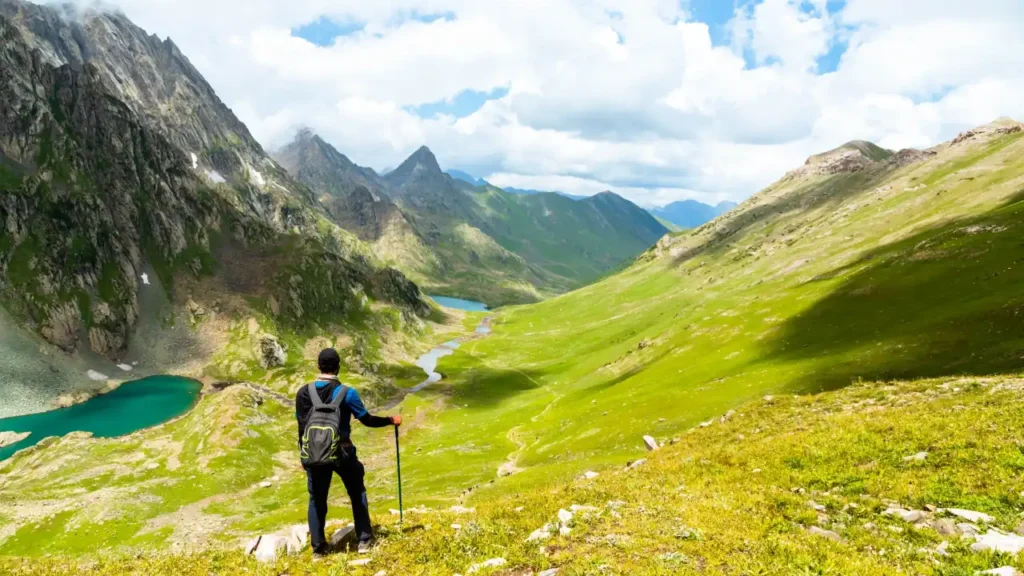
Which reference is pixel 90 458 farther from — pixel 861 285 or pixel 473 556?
pixel 861 285

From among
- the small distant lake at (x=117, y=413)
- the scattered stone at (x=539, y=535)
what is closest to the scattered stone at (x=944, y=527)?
the scattered stone at (x=539, y=535)

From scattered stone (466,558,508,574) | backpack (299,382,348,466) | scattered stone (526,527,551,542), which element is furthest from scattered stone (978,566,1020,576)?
backpack (299,382,348,466)

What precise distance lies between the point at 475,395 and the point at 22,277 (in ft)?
558

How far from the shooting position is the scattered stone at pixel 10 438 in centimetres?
→ 12406

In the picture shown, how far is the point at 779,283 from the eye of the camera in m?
149

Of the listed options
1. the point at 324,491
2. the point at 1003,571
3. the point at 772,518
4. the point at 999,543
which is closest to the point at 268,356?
the point at 324,491

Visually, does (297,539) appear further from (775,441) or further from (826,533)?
(775,441)

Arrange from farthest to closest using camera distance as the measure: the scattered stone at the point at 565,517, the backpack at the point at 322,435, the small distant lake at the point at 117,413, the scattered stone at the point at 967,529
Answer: the small distant lake at the point at 117,413 < the scattered stone at the point at 565,517 < the backpack at the point at 322,435 < the scattered stone at the point at 967,529

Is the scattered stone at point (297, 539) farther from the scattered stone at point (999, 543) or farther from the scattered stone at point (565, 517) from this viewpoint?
the scattered stone at point (999, 543)

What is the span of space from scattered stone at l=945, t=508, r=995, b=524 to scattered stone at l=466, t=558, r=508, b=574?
12930 millimetres

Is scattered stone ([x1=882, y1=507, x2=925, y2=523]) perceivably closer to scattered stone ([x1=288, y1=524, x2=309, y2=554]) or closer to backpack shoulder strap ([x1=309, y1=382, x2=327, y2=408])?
backpack shoulder strap ([x1=309, y1=382, x2=327, y2=408])

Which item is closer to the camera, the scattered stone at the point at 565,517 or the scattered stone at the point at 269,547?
the scattered stone at the point at 269,547

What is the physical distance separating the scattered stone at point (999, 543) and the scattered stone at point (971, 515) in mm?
951

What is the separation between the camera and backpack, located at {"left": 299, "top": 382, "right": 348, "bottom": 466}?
14414 mm
